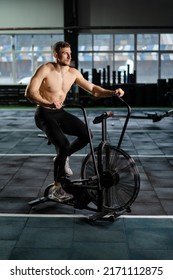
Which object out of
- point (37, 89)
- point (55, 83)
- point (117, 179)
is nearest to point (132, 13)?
point (55, 83)

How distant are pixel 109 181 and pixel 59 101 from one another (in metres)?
1.01

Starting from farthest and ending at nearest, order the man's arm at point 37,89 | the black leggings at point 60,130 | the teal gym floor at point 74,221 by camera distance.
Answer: the black leggings at point 60,130
the man's arm at point 37,89
the teal gym floor at point 74,221

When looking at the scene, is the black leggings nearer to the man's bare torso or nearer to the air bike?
the man's bare torso

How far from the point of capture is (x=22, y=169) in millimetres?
6742

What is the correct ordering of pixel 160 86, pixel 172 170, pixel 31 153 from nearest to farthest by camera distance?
pixel 172 170
pixel 31 153
pixel 160 86

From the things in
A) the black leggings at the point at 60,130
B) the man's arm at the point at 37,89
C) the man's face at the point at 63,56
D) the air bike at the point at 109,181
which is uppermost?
the man's face at the point at 63,56

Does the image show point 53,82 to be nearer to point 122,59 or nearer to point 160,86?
point 160,86

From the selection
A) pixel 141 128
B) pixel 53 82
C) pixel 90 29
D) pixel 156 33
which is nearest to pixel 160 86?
pixel 156 33

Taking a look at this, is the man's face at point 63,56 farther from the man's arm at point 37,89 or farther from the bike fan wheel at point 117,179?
the bike fan wheel at point 117,179

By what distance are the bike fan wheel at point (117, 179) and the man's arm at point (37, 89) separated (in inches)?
31.2

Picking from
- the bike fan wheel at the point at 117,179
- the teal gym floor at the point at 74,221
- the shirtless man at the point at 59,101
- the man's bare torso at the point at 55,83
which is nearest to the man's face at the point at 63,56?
the shirtless man at the point at 59,101

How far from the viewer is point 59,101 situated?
14.5 ft

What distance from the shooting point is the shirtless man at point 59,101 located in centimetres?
449
